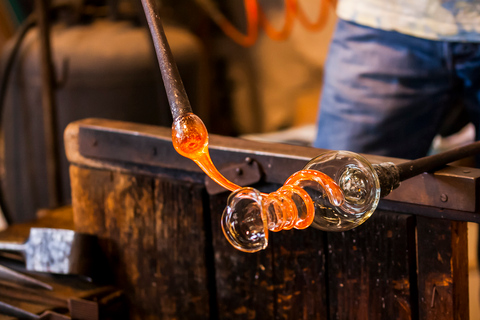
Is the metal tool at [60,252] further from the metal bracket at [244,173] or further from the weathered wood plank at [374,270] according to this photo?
the weathered wood plank at [374,270]

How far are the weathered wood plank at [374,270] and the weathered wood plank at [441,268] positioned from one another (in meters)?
0.01

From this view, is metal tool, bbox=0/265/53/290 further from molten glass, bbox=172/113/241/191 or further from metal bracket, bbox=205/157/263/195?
molten glass, bbox=172/113/241/191

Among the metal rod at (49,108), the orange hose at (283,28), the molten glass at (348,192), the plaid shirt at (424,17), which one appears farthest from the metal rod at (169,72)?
the orange hose at (283,28)

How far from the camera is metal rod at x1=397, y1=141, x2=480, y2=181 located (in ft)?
2.00

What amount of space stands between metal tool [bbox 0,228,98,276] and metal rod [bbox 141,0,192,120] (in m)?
0.42

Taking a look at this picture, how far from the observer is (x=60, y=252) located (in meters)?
0.91

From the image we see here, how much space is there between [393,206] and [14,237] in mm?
705

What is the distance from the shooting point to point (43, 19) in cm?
198

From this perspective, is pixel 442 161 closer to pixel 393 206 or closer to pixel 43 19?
pixel 393 206

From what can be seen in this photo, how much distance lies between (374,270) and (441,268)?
0.08 metres

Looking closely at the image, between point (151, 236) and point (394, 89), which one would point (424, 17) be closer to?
point (394, 89)

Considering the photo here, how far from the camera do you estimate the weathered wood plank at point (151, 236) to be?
2.84 feet

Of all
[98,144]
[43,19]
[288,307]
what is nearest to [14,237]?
[98,144]

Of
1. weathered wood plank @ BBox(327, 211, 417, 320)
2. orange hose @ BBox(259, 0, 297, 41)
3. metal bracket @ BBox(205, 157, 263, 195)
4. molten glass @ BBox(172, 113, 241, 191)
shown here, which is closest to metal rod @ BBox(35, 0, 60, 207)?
orange hose @ BBox(259, 0, 297, 41)
